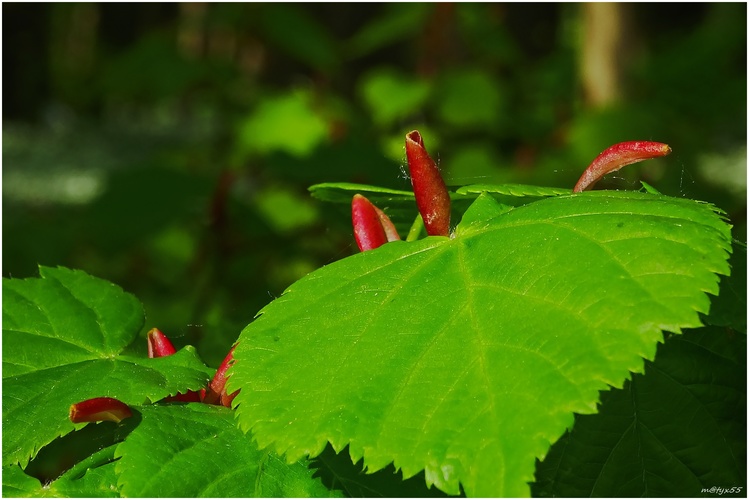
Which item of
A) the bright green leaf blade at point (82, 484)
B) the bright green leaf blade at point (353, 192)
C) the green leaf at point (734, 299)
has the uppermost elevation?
the bright green leaf blade at point (353, 192)

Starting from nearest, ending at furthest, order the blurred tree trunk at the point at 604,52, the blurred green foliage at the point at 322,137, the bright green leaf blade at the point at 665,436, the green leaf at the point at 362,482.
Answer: the green leaf at the point at 362,482 < the bright green leaf blade at the point at 665,436 < the blurred green foliage at the point at 322,137 < the blurred tree trunk at the point at 604,52

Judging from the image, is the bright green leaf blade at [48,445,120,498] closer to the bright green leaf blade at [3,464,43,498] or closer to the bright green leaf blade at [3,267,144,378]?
the bright green leaf blade at [3,464,43,498]

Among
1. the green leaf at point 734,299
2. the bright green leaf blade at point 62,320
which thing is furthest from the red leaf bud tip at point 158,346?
the green leaf at point 734,299

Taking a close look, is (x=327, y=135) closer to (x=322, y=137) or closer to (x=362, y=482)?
(x=322, y=137)

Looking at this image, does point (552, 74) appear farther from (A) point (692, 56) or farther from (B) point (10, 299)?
(B) point (10, 299)

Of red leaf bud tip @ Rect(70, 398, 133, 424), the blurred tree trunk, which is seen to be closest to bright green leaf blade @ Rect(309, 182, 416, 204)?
red leaf bud tip @ Rect(70, 398, 133, 424)

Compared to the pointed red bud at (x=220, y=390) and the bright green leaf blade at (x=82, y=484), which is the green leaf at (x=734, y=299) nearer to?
the pointed red bud at (x=220, y=390)

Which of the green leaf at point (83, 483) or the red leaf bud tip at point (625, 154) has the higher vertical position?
the red leaf bud tip at point (625, 154)

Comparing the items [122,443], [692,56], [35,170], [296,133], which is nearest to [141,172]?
[296,133]
